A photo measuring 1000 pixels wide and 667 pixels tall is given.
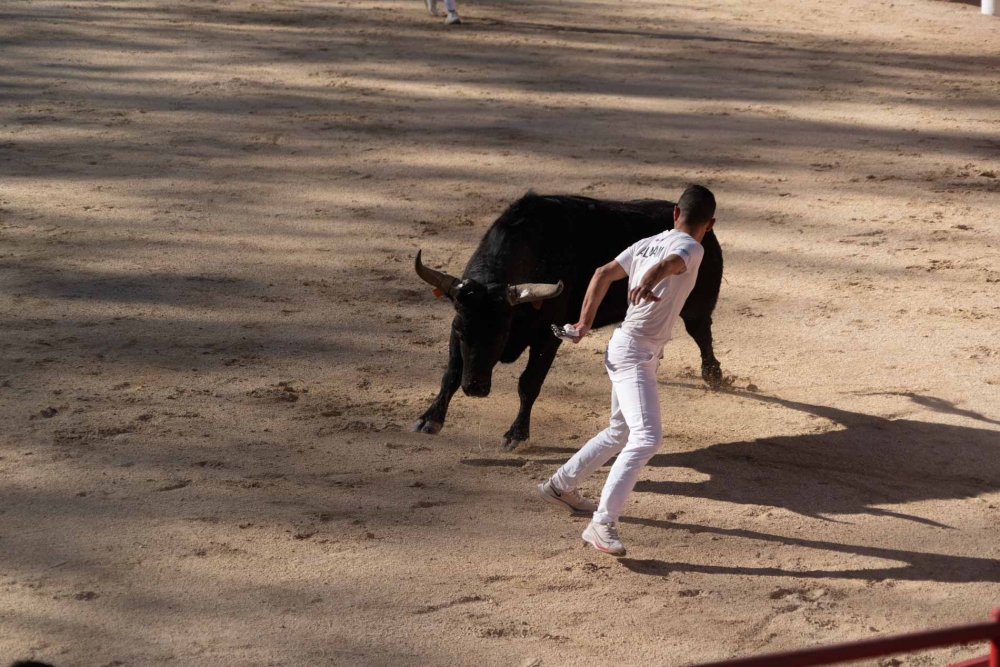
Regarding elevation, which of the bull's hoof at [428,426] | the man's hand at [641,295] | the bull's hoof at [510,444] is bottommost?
the bull's hoof at [510,444]

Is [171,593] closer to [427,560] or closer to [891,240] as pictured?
[427,560]

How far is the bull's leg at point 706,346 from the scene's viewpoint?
7.32 meters

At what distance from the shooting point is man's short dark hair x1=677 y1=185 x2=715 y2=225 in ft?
16.4

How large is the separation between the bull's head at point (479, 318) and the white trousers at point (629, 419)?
3.67 feet

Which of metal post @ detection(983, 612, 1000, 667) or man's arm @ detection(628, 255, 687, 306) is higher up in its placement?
man's arm @ detection(628, 255, 687, 306)

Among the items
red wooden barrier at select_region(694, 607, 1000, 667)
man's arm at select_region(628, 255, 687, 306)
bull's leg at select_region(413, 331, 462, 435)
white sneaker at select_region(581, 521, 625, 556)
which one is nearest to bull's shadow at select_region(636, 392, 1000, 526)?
white sneaker at select_region(581, 521, 625, 556)

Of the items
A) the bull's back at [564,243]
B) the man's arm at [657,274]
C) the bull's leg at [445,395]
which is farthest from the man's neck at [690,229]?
the bull's leg at [445,395]

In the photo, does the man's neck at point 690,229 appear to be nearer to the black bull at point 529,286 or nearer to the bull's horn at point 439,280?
the black bull at point 529,286

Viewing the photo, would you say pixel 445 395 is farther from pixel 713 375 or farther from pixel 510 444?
pixel 713 375

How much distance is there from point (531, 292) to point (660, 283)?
1218 mm

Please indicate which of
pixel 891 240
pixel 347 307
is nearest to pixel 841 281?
pixel 891 240

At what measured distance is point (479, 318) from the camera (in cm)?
620

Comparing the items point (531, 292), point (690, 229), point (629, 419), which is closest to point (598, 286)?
point (690, 229)

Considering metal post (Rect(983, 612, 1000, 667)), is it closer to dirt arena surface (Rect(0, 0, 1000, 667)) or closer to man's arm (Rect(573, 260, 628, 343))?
dirt arena surface (Rect(0, 0, 1000, 667))
